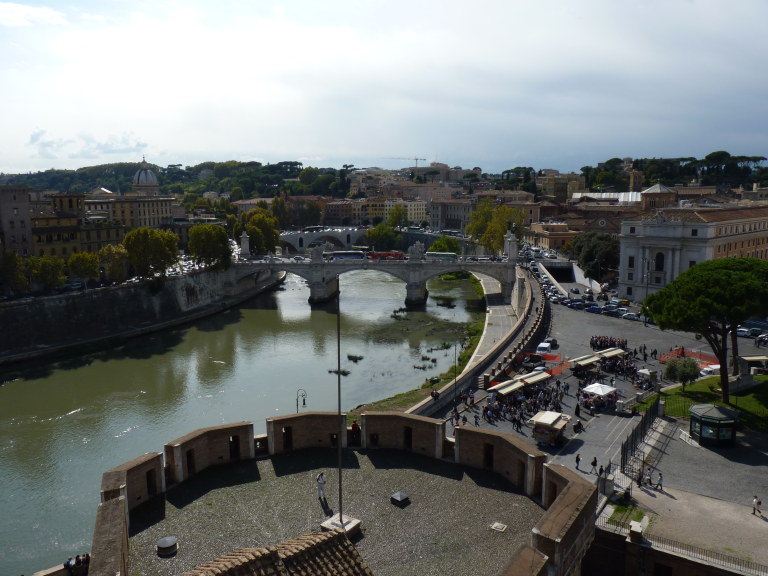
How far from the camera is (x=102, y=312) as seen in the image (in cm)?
2897

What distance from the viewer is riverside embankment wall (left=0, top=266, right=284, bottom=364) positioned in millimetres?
25625

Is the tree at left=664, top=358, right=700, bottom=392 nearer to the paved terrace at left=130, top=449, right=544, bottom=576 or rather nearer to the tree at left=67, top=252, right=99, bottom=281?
the paved terrace at left=130, top=449, right=544, bottom=576

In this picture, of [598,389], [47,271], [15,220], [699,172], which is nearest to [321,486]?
[598,389]

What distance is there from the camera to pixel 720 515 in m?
9.98

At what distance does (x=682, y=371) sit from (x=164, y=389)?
52.1 ft

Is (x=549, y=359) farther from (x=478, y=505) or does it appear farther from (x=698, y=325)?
(x=478, y=505)

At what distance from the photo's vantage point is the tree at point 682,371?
54.2 feet

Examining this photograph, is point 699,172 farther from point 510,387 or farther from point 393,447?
point 393,447

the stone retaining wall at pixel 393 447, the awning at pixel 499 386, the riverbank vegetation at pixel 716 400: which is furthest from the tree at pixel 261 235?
the stone retaining wall at pixel 393 447

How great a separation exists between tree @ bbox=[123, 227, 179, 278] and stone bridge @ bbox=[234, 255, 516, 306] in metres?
7.27

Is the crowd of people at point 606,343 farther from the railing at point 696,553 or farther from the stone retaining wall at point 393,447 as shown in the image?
the stone retaining wall at point 393,447

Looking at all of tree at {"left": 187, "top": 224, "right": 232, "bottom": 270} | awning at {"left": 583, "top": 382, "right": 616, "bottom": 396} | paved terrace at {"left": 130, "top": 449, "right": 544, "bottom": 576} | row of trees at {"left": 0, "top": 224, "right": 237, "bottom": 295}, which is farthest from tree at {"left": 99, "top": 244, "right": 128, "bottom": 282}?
paved terrace at {"left": 130, "top": 449, "right": 544, "bottom": 576}

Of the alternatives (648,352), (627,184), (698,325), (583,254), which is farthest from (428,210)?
(698,325)

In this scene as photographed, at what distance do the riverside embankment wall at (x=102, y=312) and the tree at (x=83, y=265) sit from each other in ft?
4.74
